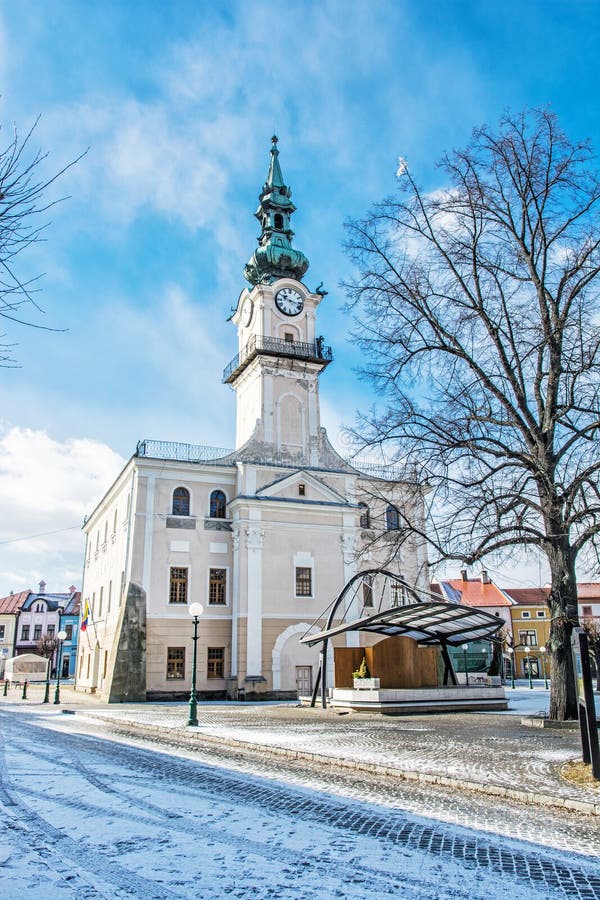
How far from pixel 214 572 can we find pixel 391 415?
66.6 feet

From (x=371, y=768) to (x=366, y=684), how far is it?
45.5 ft

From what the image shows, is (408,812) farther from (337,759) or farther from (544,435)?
(544,435)

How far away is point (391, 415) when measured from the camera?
54.7 feet

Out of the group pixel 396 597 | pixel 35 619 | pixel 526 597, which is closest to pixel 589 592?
pixel 526 597

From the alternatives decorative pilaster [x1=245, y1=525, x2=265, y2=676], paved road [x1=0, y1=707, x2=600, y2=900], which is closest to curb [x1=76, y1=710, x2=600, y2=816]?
paved road [x1=0, y1=707, x2=600, y2=900]

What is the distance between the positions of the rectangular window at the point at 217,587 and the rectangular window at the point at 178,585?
125cm

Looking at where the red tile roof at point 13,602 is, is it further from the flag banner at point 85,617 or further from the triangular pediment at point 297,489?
the triangular pediment at point 297,489

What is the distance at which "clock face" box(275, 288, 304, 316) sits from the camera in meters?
39.8

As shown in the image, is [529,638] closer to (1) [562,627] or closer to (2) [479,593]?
(2) [479,593]

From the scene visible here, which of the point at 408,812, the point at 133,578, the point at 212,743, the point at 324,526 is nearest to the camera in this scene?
the point at 408,812

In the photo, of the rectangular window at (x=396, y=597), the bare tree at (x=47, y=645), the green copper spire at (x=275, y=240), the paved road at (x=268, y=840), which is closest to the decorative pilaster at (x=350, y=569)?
the rectangular window at (x=396, y=597)

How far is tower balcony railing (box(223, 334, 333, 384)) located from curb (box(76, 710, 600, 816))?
2452 centimetres

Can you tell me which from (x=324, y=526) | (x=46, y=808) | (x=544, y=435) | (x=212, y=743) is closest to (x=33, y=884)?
(x=46, y=808)

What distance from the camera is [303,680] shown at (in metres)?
33.9
